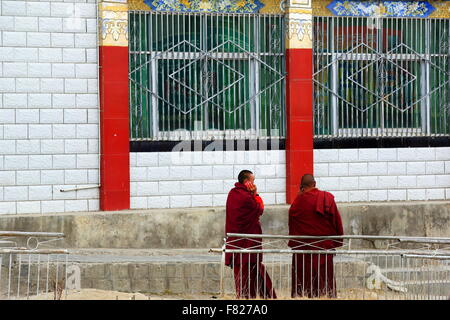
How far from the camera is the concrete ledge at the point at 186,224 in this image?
16344mm

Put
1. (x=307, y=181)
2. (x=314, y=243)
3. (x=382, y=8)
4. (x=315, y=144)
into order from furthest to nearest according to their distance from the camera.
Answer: (x=382, y=8) → (x=315, y=144) → (x=307, y=181) → (x=314, y=243)

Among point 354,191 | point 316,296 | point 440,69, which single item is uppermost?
point 440,69

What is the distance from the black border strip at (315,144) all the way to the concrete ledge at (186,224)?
37.2 inches

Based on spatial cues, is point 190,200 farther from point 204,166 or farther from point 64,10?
point 64,10

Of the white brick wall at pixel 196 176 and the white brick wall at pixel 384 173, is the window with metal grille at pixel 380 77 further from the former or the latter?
the white brick wall at pixel 196 176

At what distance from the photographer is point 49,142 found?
54.2 feet

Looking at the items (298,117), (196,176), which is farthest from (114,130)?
(298,117)

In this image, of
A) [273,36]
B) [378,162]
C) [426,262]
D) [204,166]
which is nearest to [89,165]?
[204,166]

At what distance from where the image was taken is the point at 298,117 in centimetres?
1752

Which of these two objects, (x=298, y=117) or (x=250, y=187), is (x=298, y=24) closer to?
(x=298, y=117)

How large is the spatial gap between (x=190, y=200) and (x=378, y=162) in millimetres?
3113

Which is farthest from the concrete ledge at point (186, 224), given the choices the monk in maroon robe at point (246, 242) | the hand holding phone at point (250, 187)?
the hand holding phone at point (250, 187)

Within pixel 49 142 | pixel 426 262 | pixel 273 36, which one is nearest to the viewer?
pixel 426 262

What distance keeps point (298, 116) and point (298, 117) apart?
0.05 ft
